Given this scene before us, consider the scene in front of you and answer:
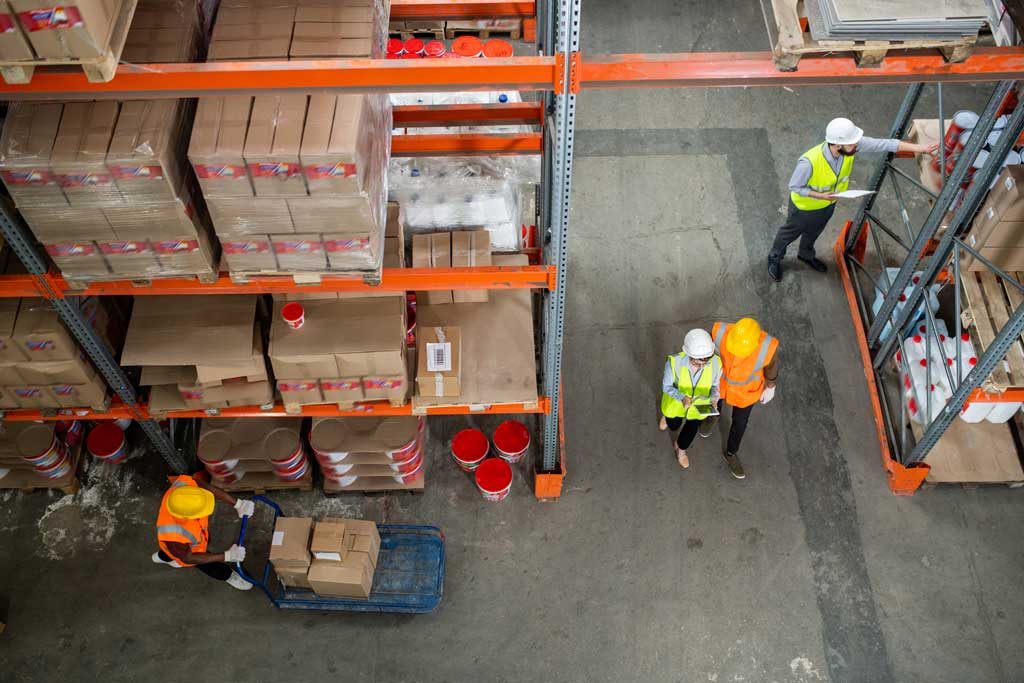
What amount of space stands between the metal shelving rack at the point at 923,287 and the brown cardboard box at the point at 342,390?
4.48 metres

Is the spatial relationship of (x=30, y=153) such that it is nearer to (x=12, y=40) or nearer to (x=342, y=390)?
(x=12, y=40)

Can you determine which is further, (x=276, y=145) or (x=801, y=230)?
(x=801, y=230)

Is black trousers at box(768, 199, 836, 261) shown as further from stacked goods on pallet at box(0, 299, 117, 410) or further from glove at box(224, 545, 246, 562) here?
stacked goods on pallet at box(0, 299, 117, 410)

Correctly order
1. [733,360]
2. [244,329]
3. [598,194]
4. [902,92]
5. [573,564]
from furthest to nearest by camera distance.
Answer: [902,92] → [598,194] → [573,564] → [733,360] → [244,329]

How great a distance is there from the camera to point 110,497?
24.7 ft

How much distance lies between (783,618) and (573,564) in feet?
5.54

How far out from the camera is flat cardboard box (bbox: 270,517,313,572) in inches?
253

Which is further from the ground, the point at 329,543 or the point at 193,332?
the point at 193,332

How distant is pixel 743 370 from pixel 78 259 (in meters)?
4.67

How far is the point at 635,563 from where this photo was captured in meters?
7.13

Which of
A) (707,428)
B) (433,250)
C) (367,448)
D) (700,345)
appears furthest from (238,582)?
(707,428)

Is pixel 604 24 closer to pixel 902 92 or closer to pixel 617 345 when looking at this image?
pixel 902 92

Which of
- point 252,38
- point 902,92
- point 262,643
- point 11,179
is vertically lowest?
point 262,643

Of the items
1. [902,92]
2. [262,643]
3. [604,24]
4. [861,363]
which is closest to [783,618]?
[861,363]
